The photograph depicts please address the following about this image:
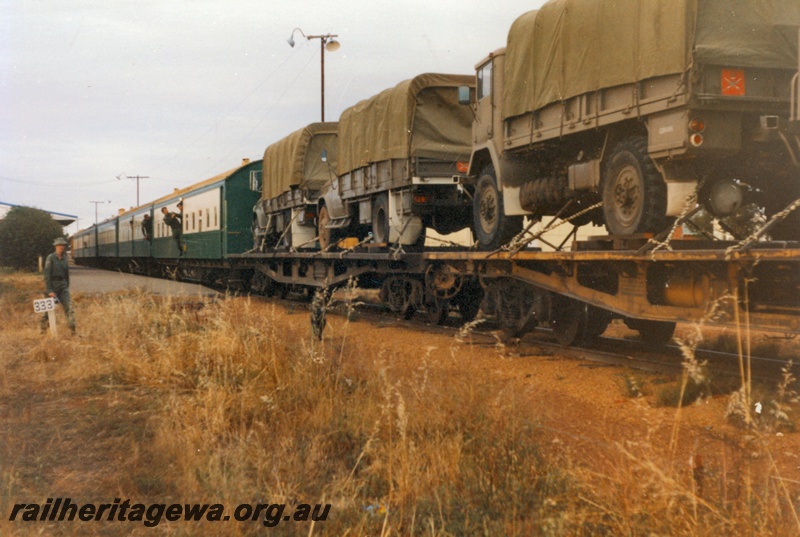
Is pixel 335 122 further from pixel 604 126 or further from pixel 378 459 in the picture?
pixel 378 459

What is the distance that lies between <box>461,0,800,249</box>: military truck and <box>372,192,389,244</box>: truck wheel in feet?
15.7

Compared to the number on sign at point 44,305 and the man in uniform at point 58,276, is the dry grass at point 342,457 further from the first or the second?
the man in uniform at point 58,276

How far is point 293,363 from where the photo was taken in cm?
791

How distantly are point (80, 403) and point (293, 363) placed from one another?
1.90 m

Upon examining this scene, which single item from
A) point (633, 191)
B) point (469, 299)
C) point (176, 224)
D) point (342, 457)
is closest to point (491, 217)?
point (469, 299)

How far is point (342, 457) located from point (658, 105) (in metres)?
4.52

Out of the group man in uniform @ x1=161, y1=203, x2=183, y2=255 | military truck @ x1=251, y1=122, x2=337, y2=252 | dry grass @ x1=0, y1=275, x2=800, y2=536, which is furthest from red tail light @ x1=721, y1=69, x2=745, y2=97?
man in uniform @ x1=161, y1=203, x2=183, y2=255

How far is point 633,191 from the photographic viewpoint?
28.0ft

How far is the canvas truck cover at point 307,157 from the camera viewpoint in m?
20.0

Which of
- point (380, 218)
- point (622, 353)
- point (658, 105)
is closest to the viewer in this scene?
point (658, 105)

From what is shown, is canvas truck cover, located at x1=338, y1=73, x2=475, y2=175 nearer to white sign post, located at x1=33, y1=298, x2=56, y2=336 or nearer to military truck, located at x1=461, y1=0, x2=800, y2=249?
military truck, located at x1=461, y1=0, x2=800, y2=249

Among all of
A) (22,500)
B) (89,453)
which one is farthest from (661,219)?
(22,500)

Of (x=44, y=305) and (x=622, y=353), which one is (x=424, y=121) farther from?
(x=44, y=305)

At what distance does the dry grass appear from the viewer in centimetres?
416
